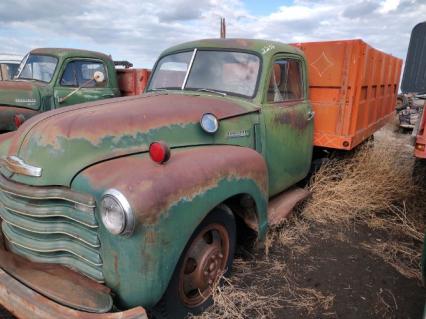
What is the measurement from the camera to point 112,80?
7398 millimetres

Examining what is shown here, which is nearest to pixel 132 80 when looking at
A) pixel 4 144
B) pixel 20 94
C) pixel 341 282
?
pixel 20 94

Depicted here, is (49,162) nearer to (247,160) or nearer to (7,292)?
(7,292)

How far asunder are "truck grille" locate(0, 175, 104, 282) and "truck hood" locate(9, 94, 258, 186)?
3.7 inches

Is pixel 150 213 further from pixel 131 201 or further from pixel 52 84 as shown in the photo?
pixel 52 84

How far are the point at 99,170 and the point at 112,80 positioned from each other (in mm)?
5686

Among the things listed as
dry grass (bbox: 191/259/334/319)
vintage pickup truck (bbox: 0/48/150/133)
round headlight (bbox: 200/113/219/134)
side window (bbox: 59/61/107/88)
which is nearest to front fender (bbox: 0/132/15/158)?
round headlight (bbox: 200/113/219/134)

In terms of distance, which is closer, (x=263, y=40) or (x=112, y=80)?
(x=263, y=40)

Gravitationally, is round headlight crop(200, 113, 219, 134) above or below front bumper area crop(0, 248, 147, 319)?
above

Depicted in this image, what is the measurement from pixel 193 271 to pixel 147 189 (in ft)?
2.89

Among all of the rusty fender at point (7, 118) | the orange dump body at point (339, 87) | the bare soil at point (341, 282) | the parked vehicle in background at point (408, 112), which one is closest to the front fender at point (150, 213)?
the bare soil at point (341, 282)

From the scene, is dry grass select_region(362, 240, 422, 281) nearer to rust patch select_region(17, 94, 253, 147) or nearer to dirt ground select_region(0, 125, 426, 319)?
dirt ground select_region(0, 125, 426, 319)

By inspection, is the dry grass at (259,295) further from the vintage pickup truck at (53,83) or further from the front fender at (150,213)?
the vintage pickup truck at (53,83)

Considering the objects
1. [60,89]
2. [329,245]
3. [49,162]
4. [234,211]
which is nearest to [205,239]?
[234,211]

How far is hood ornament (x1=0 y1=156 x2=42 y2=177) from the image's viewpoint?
7.25ft
